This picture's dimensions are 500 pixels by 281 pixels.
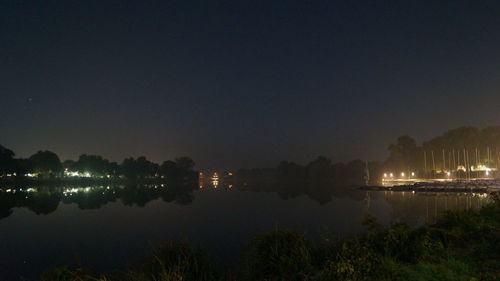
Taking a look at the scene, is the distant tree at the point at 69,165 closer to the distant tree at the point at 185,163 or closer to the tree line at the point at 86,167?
the tree line at the point at 86,167

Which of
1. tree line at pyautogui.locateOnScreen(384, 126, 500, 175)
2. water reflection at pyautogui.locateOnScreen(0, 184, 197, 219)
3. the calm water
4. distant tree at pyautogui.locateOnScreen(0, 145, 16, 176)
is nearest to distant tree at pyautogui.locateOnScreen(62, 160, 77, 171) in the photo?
distant tree at pyautogui.locateOnScreen(0, 145, 16, 176)

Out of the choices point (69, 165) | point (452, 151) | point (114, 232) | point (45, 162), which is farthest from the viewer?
point (69, 165)

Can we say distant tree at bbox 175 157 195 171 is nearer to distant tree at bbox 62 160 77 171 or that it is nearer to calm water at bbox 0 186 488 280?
distant tree at bbox 62 160 77 171

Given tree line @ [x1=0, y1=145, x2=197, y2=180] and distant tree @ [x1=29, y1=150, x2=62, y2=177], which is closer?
tree line @ [x1=0, y1=145, x2=197, y2=180]

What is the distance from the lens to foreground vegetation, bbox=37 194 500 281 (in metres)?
7.50

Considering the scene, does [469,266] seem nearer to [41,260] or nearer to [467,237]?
[467,237]

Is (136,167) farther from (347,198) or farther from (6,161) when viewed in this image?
(347,198)

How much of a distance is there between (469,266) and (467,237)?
410 cm

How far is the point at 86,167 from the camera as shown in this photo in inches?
5241

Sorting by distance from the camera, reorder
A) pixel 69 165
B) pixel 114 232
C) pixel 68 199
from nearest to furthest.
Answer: pixel 114 232
pixel 68 199
pixel 69 165

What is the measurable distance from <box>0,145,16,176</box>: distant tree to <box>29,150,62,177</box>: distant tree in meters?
11.7

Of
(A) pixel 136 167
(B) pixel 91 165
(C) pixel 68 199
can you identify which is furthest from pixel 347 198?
(A) pixel 136 167

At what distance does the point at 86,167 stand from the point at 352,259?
140162 mm

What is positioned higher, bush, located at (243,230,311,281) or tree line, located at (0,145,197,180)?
tree line, located at (0,145,197,180)
